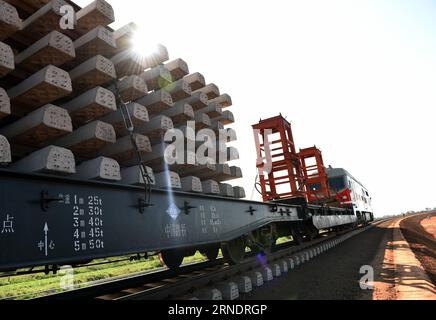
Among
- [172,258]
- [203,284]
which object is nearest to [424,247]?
[172,258]

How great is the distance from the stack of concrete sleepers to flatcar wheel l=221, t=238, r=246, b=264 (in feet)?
7.19

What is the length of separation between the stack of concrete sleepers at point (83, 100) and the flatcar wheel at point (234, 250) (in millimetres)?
2193

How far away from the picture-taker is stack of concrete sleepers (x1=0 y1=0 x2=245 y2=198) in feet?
10.2

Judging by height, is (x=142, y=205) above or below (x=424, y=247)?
above

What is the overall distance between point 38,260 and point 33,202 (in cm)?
47

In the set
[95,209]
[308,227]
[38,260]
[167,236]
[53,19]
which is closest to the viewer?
[38,260]

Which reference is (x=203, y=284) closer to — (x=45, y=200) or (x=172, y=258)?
(x=45, y=200)

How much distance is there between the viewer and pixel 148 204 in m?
3.84

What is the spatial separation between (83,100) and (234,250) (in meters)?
5.10

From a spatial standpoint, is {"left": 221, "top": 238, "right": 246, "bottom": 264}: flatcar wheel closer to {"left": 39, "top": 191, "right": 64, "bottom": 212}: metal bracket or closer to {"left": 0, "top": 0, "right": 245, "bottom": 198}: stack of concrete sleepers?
{"left": 0, "top": 0, "right": 245, "bottom": 198}: stack of concrete sleepers

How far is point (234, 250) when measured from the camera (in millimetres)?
7555

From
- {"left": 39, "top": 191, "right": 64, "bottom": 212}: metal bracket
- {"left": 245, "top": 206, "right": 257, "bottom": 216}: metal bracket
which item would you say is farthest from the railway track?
{"left": 39, "top": 191, "right": 64, "bottom": 212}: metal bracket
